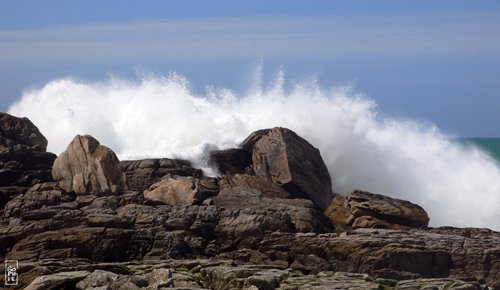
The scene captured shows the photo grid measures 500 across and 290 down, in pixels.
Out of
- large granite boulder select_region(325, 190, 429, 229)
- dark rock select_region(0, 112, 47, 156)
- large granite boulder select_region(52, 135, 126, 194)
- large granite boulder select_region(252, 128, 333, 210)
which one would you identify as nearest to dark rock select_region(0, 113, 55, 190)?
dark rock select_region(0, 112, 47, 156)

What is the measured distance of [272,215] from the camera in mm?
29891

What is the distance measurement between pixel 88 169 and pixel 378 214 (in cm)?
930

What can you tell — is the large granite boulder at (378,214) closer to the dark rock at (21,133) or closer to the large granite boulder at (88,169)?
the large granite boulder at (88,169)

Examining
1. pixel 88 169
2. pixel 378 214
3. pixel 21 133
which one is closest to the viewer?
pixel 378 214

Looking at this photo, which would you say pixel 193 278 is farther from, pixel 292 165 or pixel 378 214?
pixel 292 165

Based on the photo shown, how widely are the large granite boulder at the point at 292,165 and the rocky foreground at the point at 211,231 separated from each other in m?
0.05

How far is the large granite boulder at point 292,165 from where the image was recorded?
113 feet

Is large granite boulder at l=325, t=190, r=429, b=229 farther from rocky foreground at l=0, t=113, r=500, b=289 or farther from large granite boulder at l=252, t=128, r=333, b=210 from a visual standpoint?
large granite boulder at l=252, t=128, r=333, b=210

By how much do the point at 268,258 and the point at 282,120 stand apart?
48.3ft

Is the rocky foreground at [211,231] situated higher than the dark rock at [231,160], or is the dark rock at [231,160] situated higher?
the dark rock at [231,160]

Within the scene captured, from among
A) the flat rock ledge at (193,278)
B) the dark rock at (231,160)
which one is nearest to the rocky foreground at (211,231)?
the flat rock ledge at (193,278)

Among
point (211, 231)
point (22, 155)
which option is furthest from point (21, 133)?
point (211, 231)

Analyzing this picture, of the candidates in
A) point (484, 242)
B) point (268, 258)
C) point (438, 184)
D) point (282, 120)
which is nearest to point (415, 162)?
point (438, 184)

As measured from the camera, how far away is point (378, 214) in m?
32.6
